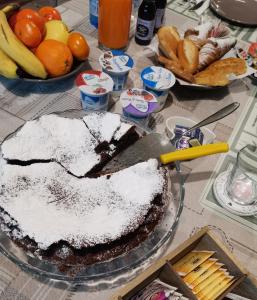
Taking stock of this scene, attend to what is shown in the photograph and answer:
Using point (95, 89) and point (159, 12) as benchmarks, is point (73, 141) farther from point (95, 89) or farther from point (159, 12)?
point (159, 12)

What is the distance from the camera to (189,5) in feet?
5.73

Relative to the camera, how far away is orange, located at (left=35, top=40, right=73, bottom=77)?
112 centimetres

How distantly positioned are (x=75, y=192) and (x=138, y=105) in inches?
14.2

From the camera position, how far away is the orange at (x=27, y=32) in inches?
44.8

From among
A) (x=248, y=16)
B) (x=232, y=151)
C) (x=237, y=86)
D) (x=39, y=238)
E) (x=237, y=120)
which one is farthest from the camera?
(x=248, y=16)

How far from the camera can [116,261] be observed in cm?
75

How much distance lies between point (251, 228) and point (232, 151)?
0.27m

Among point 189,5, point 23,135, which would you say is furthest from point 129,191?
point 189,5

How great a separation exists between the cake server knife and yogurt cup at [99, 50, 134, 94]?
0.29m

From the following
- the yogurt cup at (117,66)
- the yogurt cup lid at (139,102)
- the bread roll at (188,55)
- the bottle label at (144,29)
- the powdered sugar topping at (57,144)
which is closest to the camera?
the powdered sugar topping at (57,144)

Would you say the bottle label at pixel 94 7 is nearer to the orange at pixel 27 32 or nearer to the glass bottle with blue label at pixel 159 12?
the glass bottle with blue label at pixel 159 12

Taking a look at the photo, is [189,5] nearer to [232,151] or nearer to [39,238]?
[232,151]

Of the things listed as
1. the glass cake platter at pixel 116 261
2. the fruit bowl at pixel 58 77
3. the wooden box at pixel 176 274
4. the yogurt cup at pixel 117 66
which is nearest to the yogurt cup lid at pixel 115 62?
the yogurt cup at pixel 117 66

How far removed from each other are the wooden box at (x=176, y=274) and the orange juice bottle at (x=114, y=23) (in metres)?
0.89
